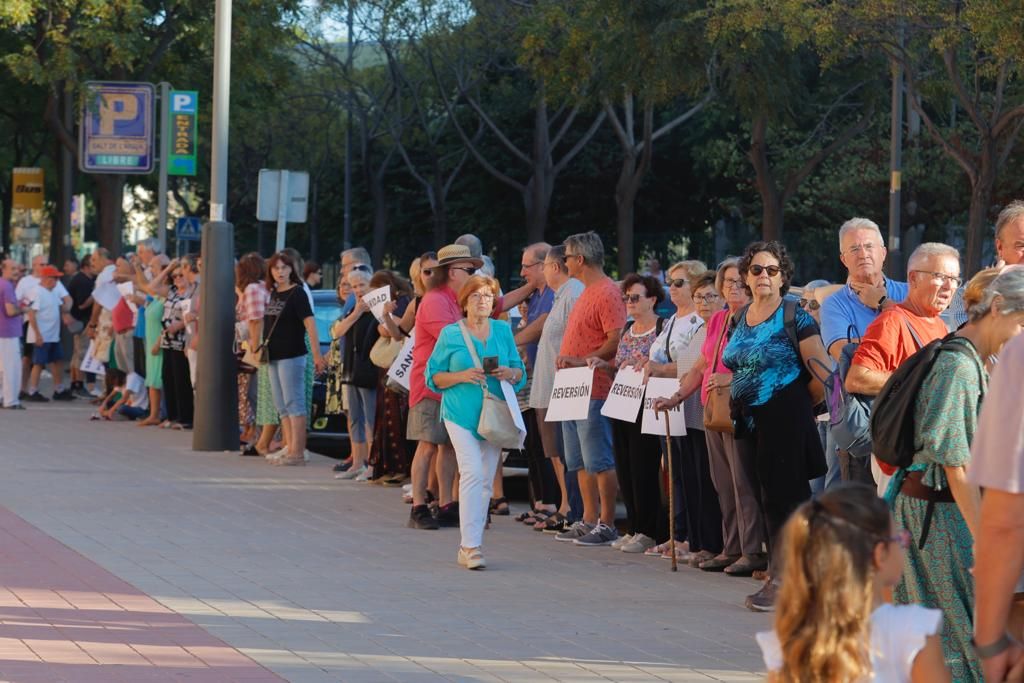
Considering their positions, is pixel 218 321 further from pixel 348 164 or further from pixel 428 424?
pixel 348 164

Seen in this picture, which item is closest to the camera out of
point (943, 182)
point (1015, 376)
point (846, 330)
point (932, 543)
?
point (1015, 376)

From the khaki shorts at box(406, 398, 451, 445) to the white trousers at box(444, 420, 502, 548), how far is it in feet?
4.23

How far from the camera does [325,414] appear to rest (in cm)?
1648

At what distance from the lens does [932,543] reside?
549cm

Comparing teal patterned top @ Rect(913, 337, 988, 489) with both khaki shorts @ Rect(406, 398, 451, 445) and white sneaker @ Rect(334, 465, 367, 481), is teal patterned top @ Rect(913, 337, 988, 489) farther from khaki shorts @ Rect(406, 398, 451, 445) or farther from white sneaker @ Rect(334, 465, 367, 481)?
white sneaker @ Rect(334, 465, 367, 481)

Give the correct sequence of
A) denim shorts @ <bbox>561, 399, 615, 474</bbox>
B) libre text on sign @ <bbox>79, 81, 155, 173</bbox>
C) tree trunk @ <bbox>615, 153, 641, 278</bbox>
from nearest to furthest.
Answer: denim shorts @ <bbox>561, 399, 615, 474</bbox>
libre text on sign @ <bbox>79, 81, 155, 173</bbox>
tree trunk @ <bbox>615, 153, 641, 278</bbox>

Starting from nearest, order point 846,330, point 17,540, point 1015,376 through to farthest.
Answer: point 1015,376, point 846,330, point 17,540

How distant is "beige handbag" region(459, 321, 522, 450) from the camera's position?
10.1 metres

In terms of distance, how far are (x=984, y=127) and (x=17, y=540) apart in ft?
49.0

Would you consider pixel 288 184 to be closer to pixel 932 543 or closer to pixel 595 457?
pixel 595 457

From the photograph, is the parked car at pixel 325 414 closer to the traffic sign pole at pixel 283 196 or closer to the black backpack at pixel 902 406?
the traffic sign pole at pixel 283 196

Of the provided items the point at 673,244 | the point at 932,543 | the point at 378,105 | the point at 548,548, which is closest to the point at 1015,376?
the point at 932,543

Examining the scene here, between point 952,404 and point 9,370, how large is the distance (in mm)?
18424

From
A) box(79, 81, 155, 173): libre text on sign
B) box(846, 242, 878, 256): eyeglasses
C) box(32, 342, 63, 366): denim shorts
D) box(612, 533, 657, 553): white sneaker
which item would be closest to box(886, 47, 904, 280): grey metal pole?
box(79, 81, 155, 173): libre text on sign
